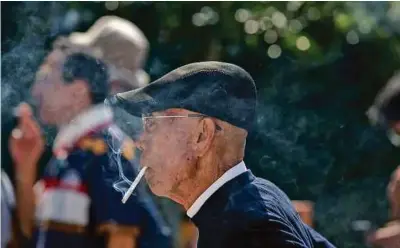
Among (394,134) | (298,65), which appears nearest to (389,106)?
(394,134)

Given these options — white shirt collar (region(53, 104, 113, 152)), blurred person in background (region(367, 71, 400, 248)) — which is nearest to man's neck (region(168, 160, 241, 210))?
white shirt collar (region(53, 104, 113, 152))

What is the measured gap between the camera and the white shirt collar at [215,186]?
2.10 m

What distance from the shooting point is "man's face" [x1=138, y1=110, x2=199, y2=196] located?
2.22 metres

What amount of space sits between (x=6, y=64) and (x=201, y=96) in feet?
5.12

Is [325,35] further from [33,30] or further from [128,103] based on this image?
[128,103]

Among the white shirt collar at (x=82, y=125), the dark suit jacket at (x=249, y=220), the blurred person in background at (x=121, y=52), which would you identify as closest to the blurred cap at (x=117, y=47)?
the blurred person in background at (x=121, y=52)

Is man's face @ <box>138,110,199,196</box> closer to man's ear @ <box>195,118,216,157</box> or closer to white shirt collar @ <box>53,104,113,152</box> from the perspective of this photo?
man's ear @ <box>195,118,216,157</box>

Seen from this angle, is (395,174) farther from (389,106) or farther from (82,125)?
(82,125)

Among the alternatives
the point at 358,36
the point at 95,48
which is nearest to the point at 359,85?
the point at 358,36

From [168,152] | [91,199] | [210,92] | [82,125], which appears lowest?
[91,199]

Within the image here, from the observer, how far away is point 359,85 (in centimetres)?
375

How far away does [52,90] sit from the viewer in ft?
10.8

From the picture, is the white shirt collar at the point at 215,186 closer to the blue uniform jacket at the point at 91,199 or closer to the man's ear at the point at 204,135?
the man's ear at the point at 204,135

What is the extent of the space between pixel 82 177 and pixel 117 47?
486mm
